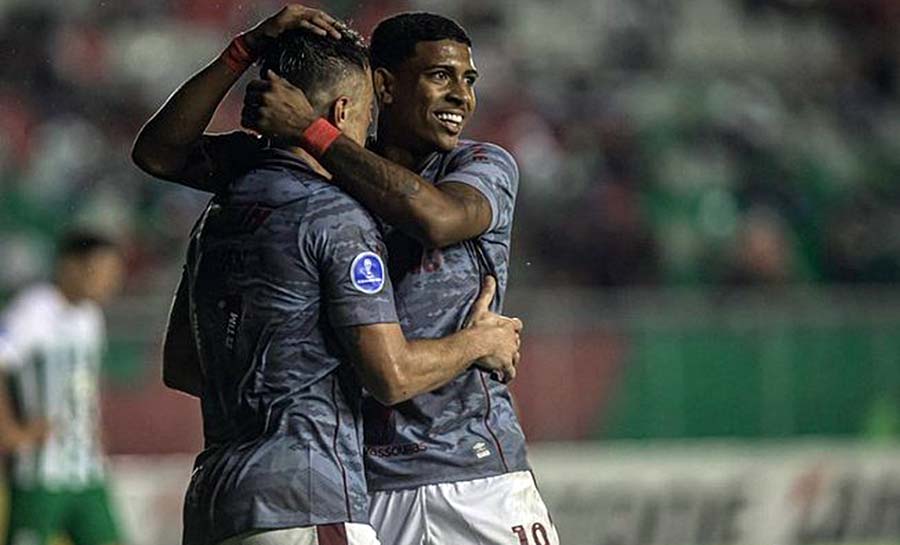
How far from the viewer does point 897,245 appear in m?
13.4

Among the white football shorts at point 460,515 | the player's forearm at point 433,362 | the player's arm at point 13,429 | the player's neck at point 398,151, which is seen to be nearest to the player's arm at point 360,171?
the player's forearm at point 433,362

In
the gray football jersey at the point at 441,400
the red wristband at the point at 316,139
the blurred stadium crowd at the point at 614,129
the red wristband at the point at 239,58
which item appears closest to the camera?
the red wristband at the point at 316,139

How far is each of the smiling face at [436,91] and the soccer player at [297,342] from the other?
242mm

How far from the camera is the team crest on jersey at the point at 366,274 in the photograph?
13.8 ft

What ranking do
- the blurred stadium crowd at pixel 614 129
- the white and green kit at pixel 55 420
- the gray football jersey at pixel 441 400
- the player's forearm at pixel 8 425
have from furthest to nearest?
1. the blurred stadium crowd at pixel 614 129
2. the white and green kit at pixel 55 420
3. the player's forearm at pixel 8 425
4. the gray football jersey at pixel 441 400

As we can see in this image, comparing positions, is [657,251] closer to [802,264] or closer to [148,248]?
[802,264]

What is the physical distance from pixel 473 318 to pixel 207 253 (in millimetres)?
655

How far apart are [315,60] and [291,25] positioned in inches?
4.4

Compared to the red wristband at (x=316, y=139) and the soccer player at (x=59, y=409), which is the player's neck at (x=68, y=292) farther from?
the red wristband at (x=316, y=139)

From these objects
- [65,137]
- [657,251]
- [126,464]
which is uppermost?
[65,137]

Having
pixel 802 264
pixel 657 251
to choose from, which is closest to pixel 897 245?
pixel 802 264

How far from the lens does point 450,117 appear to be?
464 cm

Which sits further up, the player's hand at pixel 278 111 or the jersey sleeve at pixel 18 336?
the player's hand at pixel 278 111

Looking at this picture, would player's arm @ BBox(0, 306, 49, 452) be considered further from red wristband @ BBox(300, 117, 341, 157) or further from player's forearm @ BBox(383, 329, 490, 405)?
red wristband @ BBox(300, 117, 341, 157)
